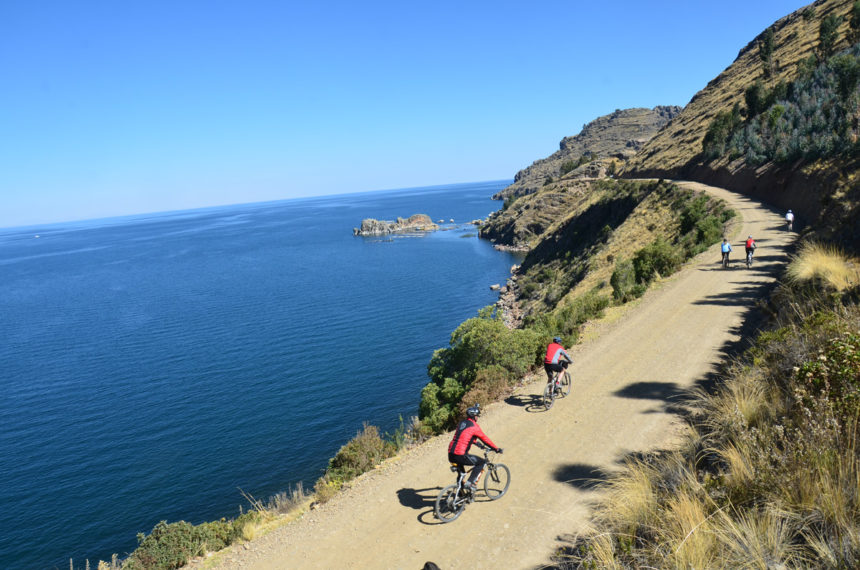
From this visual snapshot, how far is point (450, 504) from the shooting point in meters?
9.44

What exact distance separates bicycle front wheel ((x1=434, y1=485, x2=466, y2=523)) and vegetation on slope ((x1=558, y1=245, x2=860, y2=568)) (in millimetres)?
2615

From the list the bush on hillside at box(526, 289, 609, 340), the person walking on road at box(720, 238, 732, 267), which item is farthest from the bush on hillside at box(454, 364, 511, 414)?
the person walking on road at box(720, 238, 732, 267)

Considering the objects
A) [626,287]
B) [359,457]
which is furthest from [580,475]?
[626,287]

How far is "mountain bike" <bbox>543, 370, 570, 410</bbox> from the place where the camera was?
13484 mm

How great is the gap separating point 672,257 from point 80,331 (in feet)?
221

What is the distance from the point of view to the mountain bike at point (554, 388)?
1348 cm

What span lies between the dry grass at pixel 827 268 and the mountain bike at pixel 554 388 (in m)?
6.83

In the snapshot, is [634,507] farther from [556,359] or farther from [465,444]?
[556,359]

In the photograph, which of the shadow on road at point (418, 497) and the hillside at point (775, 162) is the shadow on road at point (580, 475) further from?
the hillside at point (775, 162)

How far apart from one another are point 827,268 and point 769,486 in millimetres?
9712

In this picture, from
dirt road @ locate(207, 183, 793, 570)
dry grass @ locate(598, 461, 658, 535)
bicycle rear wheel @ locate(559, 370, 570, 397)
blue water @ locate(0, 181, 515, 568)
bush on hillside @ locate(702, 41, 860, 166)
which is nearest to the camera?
dry grass @ locate(598, 461, 658, 535)

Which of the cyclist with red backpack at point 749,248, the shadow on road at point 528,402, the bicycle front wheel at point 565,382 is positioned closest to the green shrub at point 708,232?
the cyclist with red backpack at point 749,248

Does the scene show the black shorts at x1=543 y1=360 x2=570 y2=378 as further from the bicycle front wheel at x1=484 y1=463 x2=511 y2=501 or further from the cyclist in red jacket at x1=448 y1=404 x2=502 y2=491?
the cyclist in red jacket at x1=448 y1=404 x2=502 y2=491

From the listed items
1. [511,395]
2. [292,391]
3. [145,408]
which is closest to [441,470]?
[511,395]
